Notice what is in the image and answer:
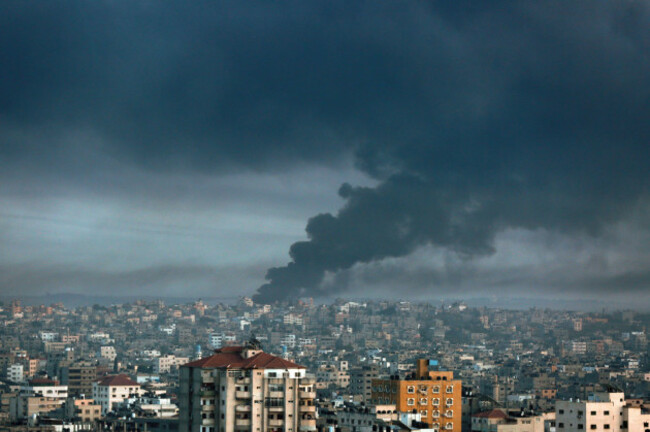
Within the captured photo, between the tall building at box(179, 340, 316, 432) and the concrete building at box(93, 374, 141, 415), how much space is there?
94.1ft

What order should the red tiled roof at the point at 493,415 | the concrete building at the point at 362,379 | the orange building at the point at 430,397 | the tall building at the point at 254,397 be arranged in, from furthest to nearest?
the concrete building at the point at 362,379 → the red tiled roof at the point at 493,415 → the orange building at the point at 430,397 → the tall building at the point at 254,397

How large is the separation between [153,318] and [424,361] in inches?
4484

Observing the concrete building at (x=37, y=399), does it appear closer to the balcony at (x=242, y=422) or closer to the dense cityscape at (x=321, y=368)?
the dense cityscape at (x=321, y=368)

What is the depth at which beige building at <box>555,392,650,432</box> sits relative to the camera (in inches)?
1198

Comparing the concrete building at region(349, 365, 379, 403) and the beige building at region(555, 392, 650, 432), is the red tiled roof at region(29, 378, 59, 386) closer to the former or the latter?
the concrete building at region(349, 365, 379, 403)

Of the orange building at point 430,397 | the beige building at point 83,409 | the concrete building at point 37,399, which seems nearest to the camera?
the orange building at point 430,397

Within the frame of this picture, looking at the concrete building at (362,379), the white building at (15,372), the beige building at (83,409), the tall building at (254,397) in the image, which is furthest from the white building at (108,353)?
the tall building at (254,397)

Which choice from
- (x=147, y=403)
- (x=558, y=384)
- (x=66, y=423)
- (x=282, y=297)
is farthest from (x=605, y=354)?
(x=66, y=423)

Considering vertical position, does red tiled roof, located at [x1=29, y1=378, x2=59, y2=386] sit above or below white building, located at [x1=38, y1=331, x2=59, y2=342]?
below

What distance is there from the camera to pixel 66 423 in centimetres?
4569

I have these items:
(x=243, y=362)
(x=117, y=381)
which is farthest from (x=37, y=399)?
(x=243, y=362)

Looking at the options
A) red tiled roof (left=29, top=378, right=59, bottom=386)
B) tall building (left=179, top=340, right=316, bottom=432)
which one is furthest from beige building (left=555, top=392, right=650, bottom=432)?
red tiled roof (left=29, top=378, right=59, bottom=386)

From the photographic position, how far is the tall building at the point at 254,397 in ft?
102

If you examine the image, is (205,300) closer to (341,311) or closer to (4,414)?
(341,311)
